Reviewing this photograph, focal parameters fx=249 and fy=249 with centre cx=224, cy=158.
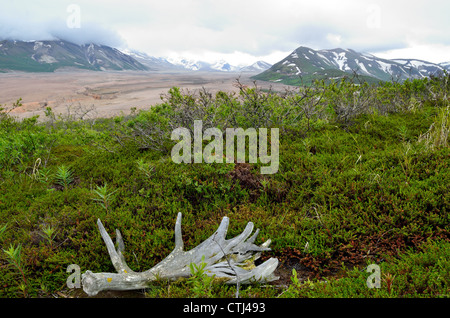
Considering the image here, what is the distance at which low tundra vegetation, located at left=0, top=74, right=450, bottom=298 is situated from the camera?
3.14 m

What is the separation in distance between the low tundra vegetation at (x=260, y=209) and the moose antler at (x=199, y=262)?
17 centimetres

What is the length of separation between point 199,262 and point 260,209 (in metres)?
1.65

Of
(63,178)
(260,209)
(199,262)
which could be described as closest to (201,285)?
(199,262)

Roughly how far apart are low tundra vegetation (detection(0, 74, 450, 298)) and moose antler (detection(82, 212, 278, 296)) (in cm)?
17

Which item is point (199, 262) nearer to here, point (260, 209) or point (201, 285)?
point (201, 285)

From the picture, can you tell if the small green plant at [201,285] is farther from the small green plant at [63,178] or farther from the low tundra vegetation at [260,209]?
the small green plant at [63,178]

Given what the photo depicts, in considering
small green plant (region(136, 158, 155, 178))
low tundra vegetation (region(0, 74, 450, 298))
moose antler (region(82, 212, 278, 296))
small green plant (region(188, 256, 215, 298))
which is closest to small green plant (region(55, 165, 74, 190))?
low tundra vegetation (region(0, 74, 450, 298))

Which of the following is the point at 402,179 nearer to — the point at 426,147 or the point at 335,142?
the point at 426,147

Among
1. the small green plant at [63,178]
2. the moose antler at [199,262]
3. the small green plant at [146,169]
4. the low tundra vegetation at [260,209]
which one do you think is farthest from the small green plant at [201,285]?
the small green plant at [63,178]

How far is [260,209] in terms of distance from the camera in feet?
15.2

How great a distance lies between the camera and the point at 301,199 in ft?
15.7
